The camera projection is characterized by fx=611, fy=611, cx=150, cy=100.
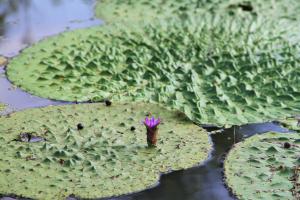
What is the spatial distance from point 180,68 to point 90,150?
160 centimetres

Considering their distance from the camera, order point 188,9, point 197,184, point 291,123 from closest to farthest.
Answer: point 197,184 < point 291,123 < point 188,9

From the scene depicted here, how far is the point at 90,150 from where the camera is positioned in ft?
13.6

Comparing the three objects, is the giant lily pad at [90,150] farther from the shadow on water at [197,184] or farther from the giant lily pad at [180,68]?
the giant lily pad at [180,68]

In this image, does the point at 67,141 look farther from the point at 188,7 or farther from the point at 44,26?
the point at 188,7

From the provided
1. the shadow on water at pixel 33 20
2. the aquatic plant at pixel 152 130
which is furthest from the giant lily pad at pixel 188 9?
the aquatic plant at pixel 152 130

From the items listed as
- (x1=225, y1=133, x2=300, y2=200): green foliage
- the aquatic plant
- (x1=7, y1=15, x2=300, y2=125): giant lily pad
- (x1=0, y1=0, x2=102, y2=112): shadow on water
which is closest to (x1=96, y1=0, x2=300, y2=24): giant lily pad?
(x1=0, y1=0, x2=102, y2=112): shadow on water

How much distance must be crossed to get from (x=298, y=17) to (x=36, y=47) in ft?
9.90

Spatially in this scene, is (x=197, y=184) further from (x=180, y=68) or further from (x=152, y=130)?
(x=180, y=68)

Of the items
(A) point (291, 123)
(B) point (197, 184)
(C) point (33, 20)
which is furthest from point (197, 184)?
(C) point (33, 20)

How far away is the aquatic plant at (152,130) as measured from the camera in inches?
164

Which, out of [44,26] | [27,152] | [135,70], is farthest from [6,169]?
[44,26]

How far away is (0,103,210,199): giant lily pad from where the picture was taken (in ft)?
12.5

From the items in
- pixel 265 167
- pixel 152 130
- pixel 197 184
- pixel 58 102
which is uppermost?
pixel 58 102

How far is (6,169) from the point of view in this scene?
12.9 feet
